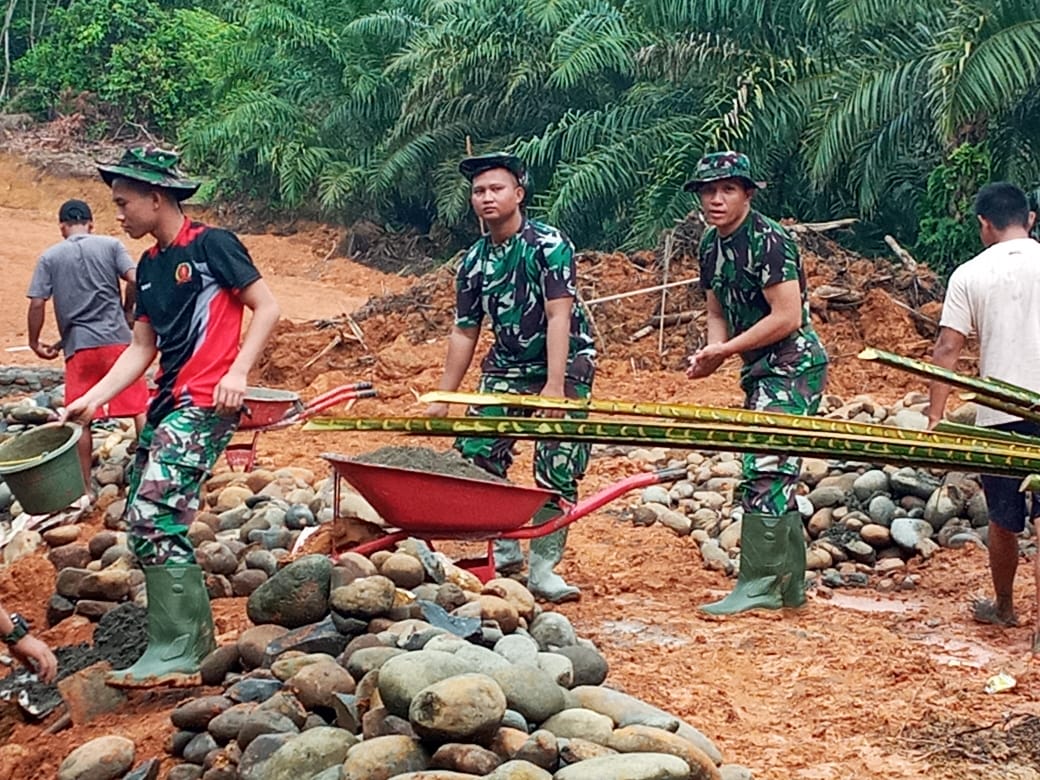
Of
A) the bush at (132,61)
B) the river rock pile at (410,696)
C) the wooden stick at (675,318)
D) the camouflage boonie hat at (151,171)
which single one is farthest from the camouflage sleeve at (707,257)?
the bush at (132,61)

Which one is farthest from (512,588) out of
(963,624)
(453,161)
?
(453,161)

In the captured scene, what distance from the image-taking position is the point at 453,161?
1970cm

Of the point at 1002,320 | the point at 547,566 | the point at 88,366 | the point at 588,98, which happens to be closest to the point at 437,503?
the point at 547,566

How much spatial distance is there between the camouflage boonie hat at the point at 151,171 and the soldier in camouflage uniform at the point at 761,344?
1954 mm

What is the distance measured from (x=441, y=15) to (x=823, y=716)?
57.9ft

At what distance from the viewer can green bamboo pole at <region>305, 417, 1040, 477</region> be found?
1.03m

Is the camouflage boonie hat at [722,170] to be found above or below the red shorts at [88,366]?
above

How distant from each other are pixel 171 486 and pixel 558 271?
1.75 m

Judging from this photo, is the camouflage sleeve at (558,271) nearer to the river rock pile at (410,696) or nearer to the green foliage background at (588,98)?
the river rock pile at (410,696)

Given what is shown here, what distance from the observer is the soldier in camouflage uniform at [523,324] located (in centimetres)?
500

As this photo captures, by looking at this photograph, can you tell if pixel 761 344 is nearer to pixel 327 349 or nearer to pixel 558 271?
pixel 558 271

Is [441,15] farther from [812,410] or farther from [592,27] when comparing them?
[812,410]

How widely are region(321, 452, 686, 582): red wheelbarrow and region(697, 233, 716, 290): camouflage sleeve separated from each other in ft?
3.92

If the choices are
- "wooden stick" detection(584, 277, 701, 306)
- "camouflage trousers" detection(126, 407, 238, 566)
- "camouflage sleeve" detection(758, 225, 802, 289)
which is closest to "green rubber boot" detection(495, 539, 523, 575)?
"camouflage sleeve" detection(758, 225, 802, 289)
